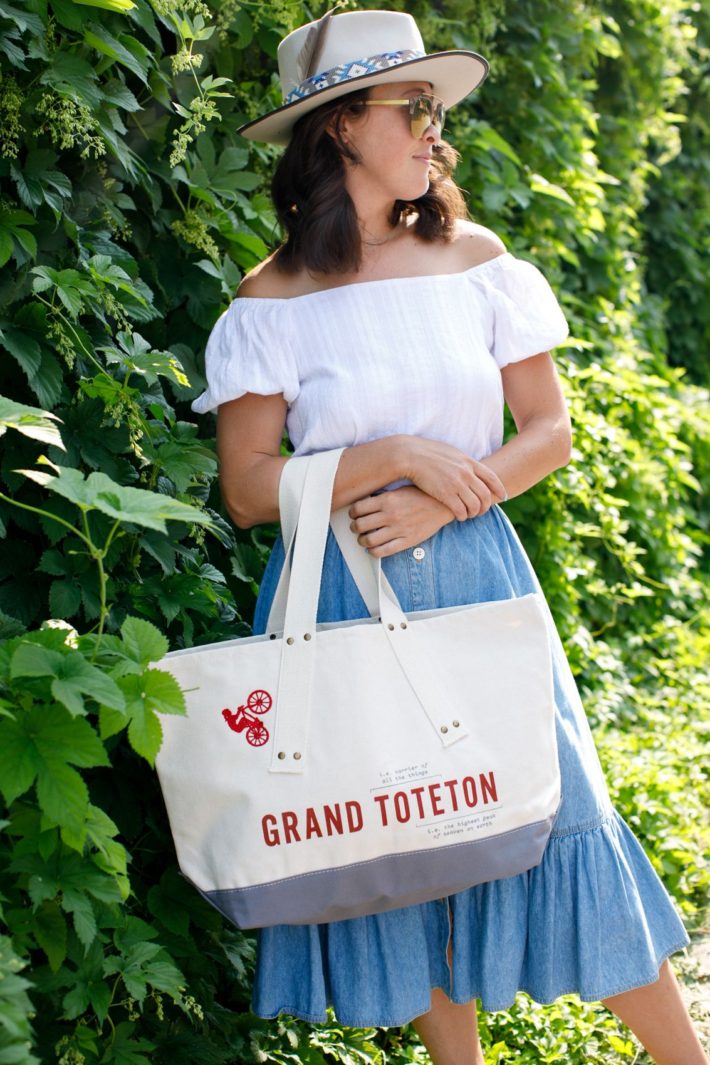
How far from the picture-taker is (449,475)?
6.26 feet

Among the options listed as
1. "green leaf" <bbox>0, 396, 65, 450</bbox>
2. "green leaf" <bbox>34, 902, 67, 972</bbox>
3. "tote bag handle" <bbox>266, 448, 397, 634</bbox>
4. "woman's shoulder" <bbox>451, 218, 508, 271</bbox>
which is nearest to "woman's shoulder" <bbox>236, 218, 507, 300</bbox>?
"woman's shoulder" <bbox>451, 218, 508, 271</bbox>

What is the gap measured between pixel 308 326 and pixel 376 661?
55 cm

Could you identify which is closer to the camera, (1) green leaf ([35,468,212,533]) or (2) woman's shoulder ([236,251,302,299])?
(1) green leaf ([35,468,212,533])

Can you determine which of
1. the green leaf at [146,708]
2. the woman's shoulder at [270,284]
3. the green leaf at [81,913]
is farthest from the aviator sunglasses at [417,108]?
the green leaf at [81,913]

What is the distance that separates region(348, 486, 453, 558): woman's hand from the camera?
1.90 metres

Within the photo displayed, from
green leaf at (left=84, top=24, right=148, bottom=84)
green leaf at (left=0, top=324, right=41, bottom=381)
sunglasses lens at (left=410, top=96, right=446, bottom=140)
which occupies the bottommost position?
green leaf at (left=0, top=324, right=41, bottom=381)

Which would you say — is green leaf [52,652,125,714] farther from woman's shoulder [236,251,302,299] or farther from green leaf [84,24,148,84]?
green leaf [84,24,148,84]

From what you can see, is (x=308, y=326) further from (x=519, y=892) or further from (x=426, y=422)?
(x=519, y=892)

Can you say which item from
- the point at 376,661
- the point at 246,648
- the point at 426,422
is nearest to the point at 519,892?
the point at 376,661

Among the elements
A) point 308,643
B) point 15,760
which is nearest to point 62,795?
point 15,760

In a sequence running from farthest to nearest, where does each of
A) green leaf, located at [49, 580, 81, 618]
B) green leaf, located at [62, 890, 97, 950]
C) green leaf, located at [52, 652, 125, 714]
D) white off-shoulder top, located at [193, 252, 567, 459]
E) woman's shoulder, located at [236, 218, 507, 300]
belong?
1. woman's shoulder, located at [236, 218, 507, 300]
2. white off-shoulder top, located at [193, 252, 567, 459]
3. green leaf, located at [49, 580, 81, 618]
4. green leaf, located at [62, 890, 97, 950]
5. green leaf, located at [52, 652, 125, 714]

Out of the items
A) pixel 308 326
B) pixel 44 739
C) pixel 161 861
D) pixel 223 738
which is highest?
pixel 308 326

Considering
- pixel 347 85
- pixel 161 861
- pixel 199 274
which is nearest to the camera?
pixel 347 85

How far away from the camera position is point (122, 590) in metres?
2.01
